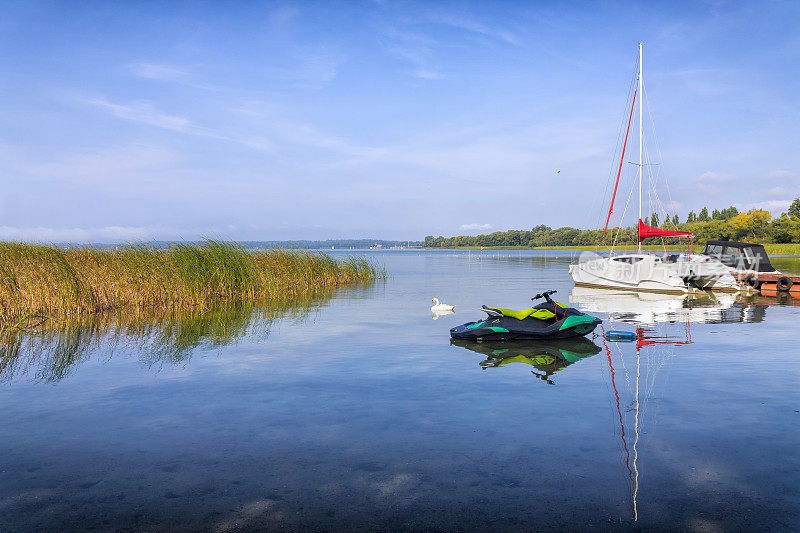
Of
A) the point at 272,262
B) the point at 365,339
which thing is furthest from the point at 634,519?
the point at 272,262

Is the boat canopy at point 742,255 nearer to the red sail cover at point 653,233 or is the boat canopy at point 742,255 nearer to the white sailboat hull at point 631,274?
the red sail cover at point 653,233

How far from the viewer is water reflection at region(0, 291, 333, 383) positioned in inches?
415

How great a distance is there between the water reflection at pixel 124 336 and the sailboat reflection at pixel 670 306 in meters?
10.4

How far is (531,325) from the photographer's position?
12.5 meters

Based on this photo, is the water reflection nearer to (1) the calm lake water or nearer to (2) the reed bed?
(1) the calm lake water

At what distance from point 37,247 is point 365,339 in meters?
12.6

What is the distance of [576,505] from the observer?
457cm

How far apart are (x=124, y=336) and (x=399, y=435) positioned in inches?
385

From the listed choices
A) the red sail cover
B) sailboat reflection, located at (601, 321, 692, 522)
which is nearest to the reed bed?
sailboat reflection, located at (601, 321, 692, 522)

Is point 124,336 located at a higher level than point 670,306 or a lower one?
higher

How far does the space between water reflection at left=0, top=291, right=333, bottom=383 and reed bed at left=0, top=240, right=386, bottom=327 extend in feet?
3.67

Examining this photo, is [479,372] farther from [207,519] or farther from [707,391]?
[207,519]

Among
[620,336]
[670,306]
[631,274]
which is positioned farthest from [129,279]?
[631,274]

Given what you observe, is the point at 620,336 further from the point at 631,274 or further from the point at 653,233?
the point at 653,233
